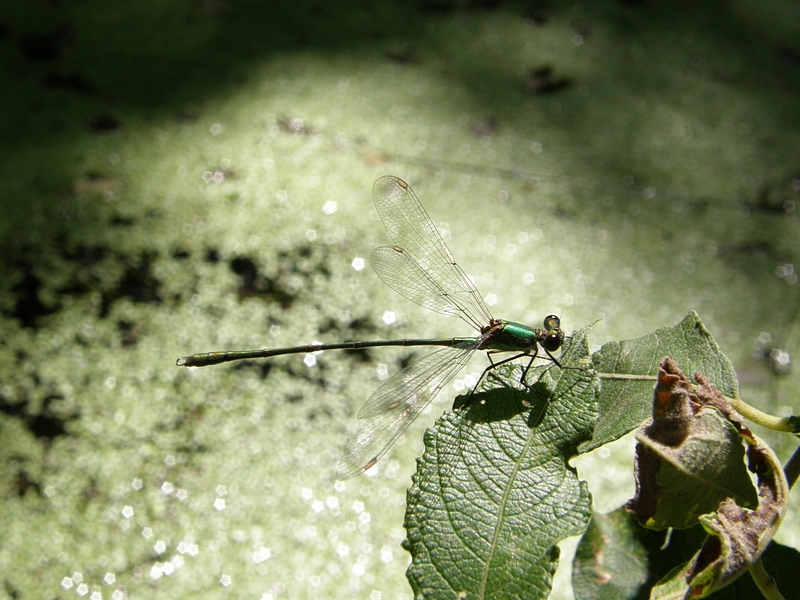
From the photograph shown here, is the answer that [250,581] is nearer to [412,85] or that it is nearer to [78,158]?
[78,158]

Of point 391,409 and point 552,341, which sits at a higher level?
point 552,341

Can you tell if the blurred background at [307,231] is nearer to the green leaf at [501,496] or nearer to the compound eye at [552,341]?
the compound eye at [552,341]

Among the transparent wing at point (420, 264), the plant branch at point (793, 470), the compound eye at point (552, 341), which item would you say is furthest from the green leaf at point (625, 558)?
the transparent wing at point (420, 264)

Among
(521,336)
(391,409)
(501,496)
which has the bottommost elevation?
(391,409)

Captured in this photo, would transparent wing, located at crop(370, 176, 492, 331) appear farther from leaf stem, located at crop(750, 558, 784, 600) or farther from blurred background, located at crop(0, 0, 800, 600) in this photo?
leaf stem, located at crop(750, 558, 784, 600)

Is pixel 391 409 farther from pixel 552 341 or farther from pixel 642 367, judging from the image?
pixel 642 367

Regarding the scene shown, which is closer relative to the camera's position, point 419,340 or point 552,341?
point 552,341

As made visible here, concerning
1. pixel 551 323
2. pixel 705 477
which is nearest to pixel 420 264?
pixel 551 323

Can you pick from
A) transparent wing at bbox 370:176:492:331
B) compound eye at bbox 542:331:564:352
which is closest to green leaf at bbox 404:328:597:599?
compound eye at bbox 542:331:564:352
